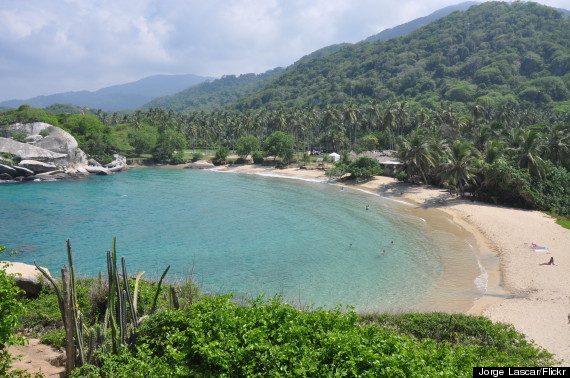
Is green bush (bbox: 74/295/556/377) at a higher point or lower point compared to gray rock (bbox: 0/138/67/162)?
lower

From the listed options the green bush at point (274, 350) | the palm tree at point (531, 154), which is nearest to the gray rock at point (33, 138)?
the green bush at point (274, 350)

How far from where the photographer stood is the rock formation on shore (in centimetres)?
6297

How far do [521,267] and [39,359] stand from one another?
28.1 m

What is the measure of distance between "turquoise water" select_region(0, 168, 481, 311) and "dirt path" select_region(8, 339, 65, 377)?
19.3ft

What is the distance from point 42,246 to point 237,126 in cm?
7666

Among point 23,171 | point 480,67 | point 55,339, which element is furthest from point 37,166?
point 480,67

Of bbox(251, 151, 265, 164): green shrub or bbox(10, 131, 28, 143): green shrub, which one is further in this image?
bbox(251, 151, 265, 164): green shrub

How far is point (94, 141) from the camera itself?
80.7 meters

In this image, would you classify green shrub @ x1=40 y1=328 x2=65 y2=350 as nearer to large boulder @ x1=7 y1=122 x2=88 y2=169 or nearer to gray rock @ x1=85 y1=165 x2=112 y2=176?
large boulder @ x1=7 y1=122 x2=88 y2=169

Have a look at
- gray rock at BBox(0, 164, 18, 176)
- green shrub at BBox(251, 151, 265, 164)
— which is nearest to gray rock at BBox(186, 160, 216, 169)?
green shrub at BBox(251, 151, 265, 164)

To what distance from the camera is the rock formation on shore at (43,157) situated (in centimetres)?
6297

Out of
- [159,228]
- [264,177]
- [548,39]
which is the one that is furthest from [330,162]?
[548,39]

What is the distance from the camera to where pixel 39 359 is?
11.2 m

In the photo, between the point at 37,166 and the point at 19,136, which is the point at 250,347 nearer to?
the point at 37,166
